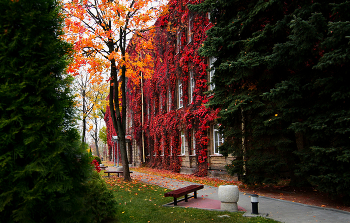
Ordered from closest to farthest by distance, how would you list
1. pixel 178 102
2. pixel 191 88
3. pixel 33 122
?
pixel 33 122, pixel 191 88, pixel 178 102

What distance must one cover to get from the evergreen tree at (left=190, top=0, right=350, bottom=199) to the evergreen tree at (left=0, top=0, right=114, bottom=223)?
6550 mm

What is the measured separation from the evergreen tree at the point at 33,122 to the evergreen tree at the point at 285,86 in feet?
21.5

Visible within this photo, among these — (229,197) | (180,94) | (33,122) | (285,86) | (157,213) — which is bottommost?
(157,213)

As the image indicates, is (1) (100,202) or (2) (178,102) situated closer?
(1) (100,202)

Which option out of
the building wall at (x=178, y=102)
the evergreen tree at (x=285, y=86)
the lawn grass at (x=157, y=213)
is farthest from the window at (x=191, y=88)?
the lawn grass at (x=157, y=213)

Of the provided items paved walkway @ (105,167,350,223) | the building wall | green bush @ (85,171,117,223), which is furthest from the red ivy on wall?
green bush @ (85,171,117,223)

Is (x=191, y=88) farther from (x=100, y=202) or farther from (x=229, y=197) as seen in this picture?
(x=100, y=202)

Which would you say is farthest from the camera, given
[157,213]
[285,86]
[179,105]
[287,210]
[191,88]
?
[179,105]

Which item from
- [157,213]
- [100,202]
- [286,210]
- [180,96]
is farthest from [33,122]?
[180,96]

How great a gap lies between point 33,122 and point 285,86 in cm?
720

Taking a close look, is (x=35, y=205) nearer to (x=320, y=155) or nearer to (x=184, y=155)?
(x=320, y=155)

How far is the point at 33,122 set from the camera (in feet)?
13.1

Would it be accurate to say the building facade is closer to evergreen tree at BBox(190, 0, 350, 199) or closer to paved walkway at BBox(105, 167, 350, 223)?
evergreen tree at BBox(190, 0, 350, 199)

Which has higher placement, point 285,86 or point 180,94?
point 180,94
